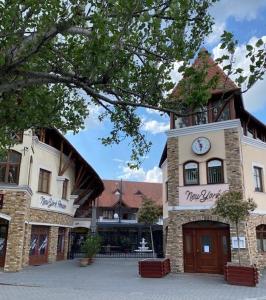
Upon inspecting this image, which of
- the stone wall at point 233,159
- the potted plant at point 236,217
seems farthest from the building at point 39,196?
the stone wall at point 233,159

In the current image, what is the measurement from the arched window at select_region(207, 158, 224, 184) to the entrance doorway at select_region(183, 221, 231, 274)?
2.06 metres

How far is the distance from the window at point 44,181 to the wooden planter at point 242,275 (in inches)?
497

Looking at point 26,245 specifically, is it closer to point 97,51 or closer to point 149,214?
point 149,214

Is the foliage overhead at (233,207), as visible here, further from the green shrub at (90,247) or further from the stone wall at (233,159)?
the green shrub at (90,247)

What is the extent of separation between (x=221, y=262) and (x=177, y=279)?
2787mm

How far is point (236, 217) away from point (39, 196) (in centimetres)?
1222

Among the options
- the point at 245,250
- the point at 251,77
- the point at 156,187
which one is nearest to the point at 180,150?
the point at 245,250

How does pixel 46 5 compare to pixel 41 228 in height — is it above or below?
above

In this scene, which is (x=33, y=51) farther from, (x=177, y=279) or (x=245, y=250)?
(x=245, y=250)

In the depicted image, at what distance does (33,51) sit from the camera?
6281mm

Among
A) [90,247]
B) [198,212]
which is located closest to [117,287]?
[198,212]

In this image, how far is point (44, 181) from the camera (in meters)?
23.4

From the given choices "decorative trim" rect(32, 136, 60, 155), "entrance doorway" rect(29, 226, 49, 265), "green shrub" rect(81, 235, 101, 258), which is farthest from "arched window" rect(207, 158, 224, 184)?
"entrance doorway" rect(29, 226, 49, 265)

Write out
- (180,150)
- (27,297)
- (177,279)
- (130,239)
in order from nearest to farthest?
(27,297), (177,279), (180,150), (130,239)
